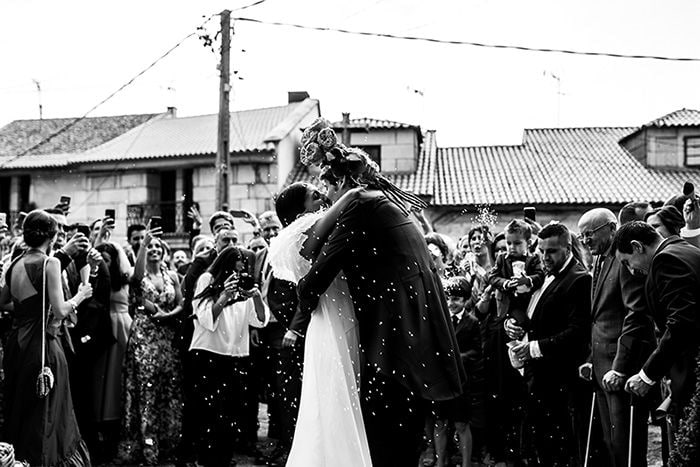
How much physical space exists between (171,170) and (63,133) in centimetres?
1038

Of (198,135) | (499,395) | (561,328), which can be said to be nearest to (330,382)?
(561,328)

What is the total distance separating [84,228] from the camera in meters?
8.59

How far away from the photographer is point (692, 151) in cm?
3156

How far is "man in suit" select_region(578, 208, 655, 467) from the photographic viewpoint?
538 centimetres

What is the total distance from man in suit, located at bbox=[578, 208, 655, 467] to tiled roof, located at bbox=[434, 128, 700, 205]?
22.7 meters

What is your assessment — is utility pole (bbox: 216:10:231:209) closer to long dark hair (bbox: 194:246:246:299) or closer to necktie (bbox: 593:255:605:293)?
long dark hair (bbox: 194:246:246:299)

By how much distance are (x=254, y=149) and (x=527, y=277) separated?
73.6 ft

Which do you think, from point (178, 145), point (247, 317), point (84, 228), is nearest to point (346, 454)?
point (247, 317)

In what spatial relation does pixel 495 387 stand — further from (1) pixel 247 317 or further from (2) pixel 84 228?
(2) pixel 84 228

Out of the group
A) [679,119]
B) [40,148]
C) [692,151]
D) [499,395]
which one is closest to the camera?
[499,395]

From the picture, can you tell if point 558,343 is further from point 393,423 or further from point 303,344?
point 393,423

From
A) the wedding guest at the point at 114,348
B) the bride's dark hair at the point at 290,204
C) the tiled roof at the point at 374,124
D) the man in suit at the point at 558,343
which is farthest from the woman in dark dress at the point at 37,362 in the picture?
the tiled roof at the point at 374,124

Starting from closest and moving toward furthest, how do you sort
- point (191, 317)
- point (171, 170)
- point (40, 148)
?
point (191, 317)
point (171, 170)
point (40, 148)

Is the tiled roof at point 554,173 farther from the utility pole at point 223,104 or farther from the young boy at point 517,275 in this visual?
the young boy at point 517,275
